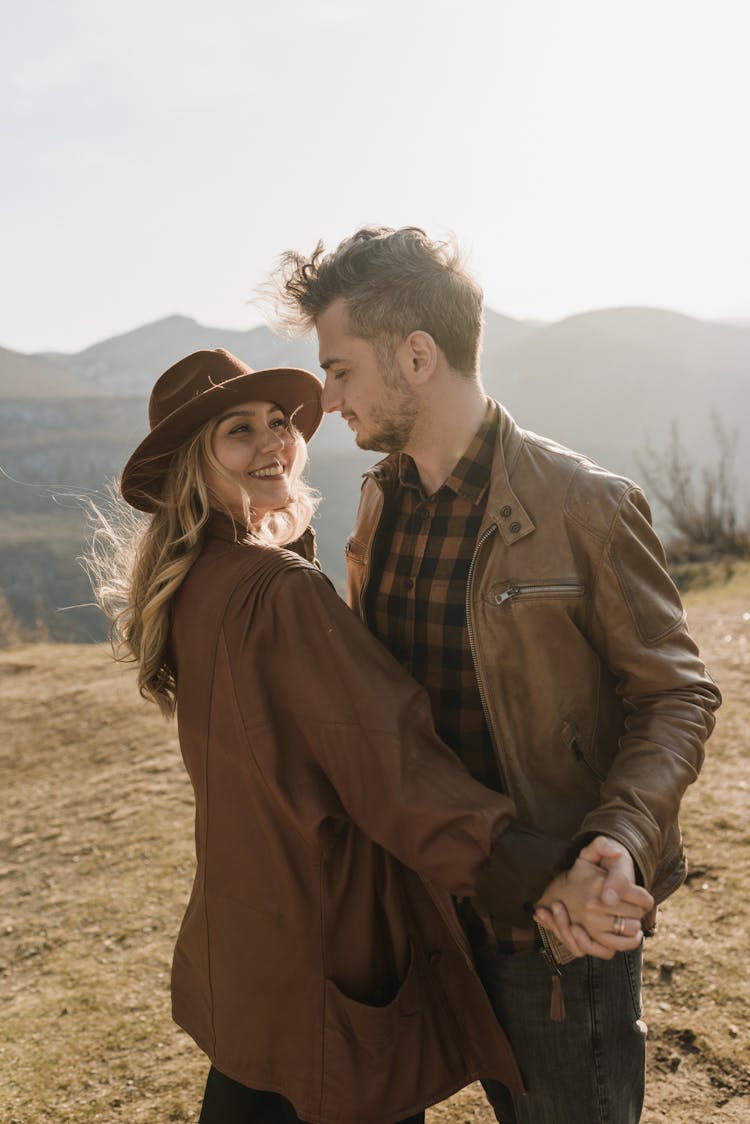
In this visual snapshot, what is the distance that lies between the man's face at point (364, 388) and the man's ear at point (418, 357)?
0.02 meters

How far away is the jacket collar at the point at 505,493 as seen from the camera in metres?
1.78

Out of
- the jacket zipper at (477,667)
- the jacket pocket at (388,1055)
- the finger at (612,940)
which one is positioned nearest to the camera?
the finger at (612,940)

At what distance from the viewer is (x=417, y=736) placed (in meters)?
1.57

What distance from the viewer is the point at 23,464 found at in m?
96.7

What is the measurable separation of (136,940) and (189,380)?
124 inches

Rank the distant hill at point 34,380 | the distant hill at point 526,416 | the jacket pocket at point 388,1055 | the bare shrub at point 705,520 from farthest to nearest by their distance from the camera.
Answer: the distant hill at point 34,380
the distant hill at point 526,416
the bare shrub at point 705,520
the jacket pocket at point 388,1055

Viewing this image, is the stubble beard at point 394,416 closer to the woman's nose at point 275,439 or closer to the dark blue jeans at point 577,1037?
the woman's nose at point 275,439

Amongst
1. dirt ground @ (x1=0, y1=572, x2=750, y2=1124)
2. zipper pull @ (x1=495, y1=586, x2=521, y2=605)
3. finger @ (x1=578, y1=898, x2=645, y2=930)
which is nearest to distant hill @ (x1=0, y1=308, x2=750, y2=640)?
dirt ground @ (x1=0, y1=572, x2=750, y2=1124)

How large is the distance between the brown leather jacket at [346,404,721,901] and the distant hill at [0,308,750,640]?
2335 inches

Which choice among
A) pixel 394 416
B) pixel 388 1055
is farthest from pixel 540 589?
pixel 388 1055

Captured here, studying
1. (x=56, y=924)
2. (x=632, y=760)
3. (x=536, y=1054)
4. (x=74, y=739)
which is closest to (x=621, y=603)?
(x=632, y=760)

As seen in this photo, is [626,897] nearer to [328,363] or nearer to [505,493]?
[505,493]

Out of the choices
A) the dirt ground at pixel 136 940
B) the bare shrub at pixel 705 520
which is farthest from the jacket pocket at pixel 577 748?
the bare shrub at pixel 705 520

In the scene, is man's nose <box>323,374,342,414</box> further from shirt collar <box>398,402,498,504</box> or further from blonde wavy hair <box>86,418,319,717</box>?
shirt collar <box>398,402,498,504</box>
